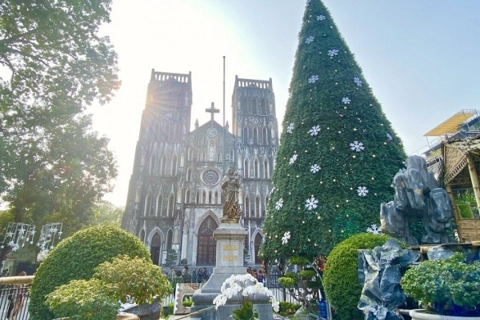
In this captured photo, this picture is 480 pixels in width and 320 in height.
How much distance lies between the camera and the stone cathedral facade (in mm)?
25531

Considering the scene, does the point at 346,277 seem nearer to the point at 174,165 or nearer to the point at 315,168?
the point at 315,168

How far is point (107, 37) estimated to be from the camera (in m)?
10.1

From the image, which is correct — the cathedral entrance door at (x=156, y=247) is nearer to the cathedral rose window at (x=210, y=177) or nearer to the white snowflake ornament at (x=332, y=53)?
the cathedral rose window at (x=210, y=177)

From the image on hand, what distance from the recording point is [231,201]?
9.15 m

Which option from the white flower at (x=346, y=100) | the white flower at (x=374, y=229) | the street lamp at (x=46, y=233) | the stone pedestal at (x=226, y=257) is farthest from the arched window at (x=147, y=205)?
the white flower at (x=374, y=229)

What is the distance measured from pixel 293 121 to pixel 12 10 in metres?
9.24

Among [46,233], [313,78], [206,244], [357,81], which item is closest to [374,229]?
[357,81]

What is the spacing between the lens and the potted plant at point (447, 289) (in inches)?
109

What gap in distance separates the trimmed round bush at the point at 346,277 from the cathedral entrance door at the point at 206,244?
69.8 feet

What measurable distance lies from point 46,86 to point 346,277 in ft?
37.1

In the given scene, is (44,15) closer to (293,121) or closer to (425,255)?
(293,121)

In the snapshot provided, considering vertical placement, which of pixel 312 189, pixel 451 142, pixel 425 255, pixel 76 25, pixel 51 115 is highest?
pixel 76 25

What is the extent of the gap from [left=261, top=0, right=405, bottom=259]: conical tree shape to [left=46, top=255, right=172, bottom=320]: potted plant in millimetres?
3981

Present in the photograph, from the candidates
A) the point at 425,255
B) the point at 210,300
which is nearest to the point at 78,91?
the point at 210,300
